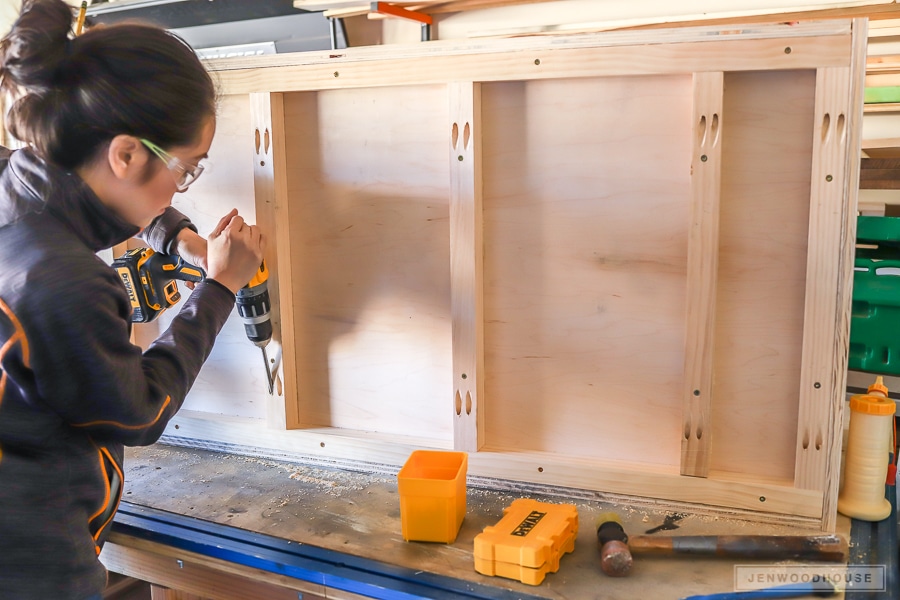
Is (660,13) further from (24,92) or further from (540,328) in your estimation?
(24,92)

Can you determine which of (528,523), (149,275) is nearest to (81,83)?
(149,275)

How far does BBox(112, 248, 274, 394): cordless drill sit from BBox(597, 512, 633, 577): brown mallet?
31.4 inches

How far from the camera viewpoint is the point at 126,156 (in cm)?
99

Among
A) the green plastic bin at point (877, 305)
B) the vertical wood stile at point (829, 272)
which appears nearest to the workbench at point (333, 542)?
the vertical wood stile at point (829, 272)

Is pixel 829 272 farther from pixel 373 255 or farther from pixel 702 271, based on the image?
pixel 373 255

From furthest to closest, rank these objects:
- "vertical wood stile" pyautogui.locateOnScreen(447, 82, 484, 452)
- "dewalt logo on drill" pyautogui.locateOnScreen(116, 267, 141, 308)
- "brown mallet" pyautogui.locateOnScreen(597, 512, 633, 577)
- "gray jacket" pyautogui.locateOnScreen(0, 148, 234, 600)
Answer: "dewalt logo on drill" pyautogui.locateOnScreen(116, 267, 141, 308) → "vertical wood stile" pyautogui.locateOnScreen(447, 82, 484, 452) → "brown mallet" pyautogui.locateOnScreen(597, 512, 633, 577) → "gray jacket" pyautogui.locateOnScreen(0, 148, 234, 600)

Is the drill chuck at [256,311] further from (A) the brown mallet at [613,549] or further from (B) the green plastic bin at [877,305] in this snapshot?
(B) the green plastic bin at [877,305]

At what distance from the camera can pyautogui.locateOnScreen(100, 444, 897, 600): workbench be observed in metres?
1.16

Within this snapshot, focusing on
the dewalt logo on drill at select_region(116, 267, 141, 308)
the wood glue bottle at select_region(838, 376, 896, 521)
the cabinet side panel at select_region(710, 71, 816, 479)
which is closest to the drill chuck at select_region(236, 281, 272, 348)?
the dewalt logo on drill at select_region(116, 267, 141, 308)

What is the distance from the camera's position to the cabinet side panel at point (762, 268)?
48.8 inches

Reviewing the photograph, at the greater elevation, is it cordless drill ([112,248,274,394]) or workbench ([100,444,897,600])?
cordless drill ([112,248,274,394])

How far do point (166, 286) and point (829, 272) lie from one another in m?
1.28

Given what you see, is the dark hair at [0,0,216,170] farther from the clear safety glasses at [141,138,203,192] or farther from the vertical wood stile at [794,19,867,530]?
the vertical wood stile at [794,19,867,530]

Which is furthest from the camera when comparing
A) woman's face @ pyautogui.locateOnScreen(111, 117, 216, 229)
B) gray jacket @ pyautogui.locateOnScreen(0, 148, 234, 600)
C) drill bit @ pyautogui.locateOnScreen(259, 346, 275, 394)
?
drill bit @ pyautogui.locateOnScreen(259, 346, 275, 394)
